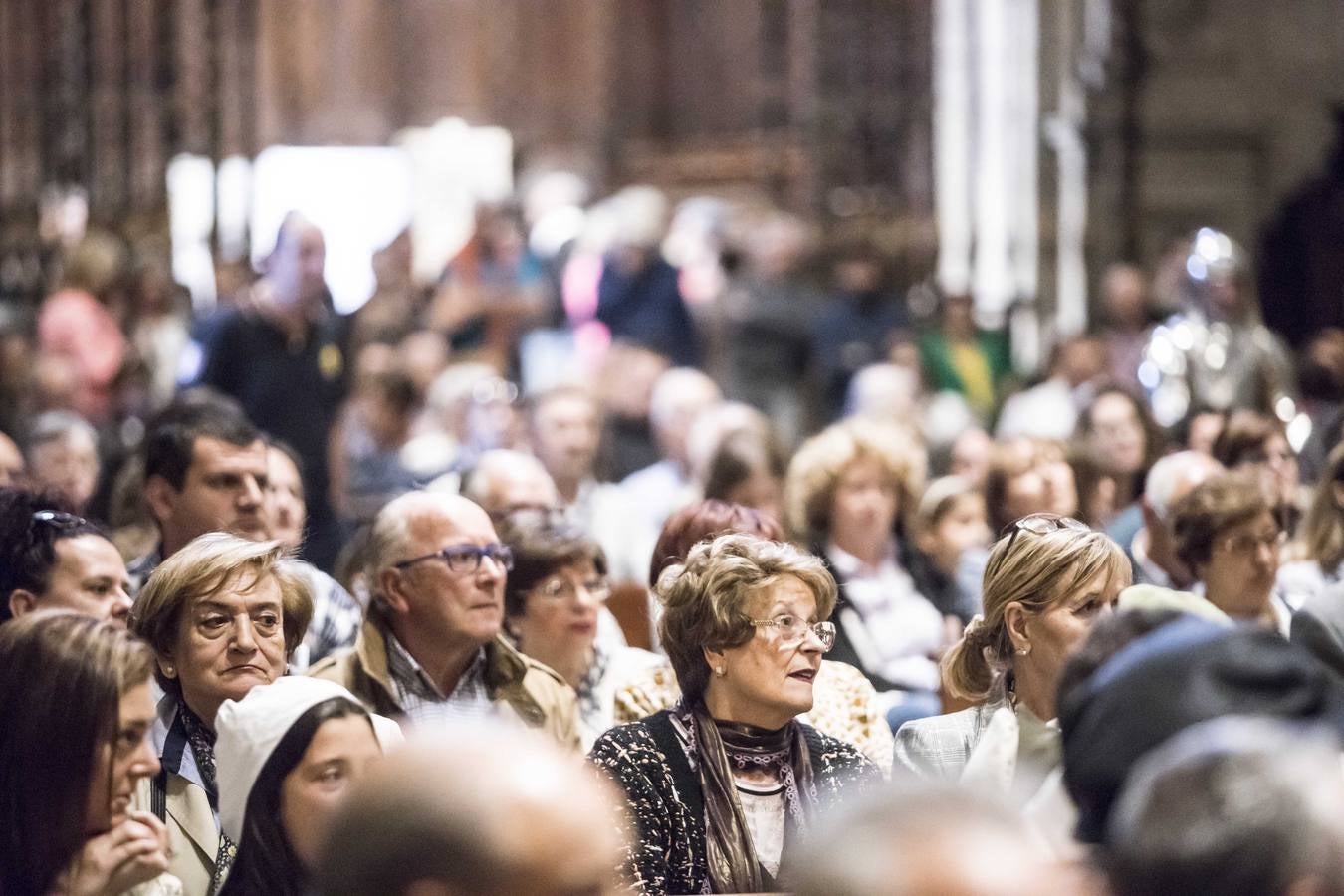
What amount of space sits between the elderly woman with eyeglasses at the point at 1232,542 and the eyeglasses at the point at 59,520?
244cm

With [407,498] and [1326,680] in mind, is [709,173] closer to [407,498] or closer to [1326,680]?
[407,498]

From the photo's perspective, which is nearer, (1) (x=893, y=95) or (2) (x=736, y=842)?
(2) (x=736, y=842)

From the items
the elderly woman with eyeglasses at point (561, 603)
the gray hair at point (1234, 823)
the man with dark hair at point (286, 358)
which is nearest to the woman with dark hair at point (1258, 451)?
the elderly woman with eyeglasses at point (561, 603)

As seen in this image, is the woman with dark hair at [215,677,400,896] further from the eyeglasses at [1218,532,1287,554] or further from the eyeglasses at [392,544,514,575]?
the eyeglasses at [1218,532,1287,554]

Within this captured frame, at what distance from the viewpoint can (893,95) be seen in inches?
562

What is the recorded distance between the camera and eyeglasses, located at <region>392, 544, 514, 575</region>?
4363 millimetres

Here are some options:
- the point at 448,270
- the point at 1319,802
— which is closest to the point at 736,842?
the point at 1319,802

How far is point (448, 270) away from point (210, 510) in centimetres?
741

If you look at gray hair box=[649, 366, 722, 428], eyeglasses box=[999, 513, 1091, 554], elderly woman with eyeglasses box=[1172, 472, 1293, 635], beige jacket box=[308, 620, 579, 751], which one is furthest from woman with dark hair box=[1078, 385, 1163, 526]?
eyeglasses box=[999, 513, 1091, 554]

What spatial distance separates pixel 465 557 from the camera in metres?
4.38

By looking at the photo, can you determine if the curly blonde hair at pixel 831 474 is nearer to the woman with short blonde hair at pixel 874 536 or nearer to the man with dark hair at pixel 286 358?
the woman with short blonde hair at pixel 874 536

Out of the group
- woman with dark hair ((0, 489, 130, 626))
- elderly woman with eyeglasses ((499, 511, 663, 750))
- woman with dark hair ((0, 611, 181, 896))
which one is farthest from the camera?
elderly woman with eyeglasses ((499, 511, 663, 750))

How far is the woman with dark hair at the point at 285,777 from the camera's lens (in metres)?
2.88

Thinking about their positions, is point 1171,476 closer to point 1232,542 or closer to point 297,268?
point 1232,542
